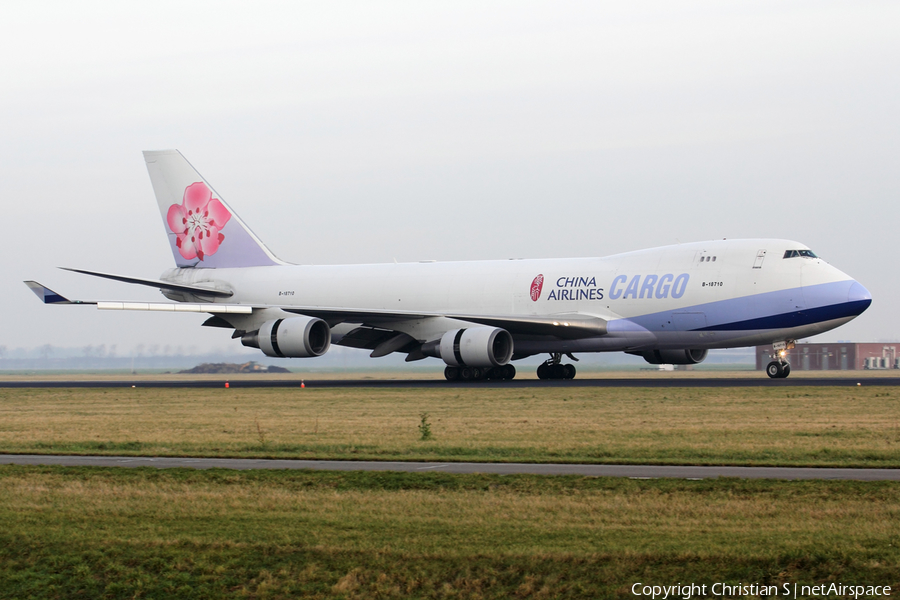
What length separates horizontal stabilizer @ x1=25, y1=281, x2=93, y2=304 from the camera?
34.0 m

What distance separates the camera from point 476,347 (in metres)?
36.9

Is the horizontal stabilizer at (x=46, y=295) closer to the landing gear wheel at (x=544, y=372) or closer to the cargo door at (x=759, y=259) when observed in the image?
the landing gear wheel at (x=544, y=372)

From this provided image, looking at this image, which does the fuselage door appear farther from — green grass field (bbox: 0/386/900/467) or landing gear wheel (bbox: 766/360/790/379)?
green grass field (bbox: 0/386/900/467)

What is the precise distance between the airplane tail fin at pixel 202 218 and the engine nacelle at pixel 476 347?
1375 centimetres

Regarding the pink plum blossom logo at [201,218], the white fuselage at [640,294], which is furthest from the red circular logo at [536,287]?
the pink plum blossom logo at [201,218]

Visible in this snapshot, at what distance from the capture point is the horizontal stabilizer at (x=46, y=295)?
34.0 m

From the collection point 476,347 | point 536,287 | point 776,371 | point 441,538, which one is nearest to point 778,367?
point 776,371

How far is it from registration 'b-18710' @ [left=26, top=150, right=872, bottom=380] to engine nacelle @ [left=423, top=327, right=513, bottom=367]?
0.05 metres

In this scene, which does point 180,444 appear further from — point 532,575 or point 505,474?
point 532,575

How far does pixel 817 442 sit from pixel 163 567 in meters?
11.9

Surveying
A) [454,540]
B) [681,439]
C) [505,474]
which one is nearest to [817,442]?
[681,439]

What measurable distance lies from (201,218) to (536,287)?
58.7 ft

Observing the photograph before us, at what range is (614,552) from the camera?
8.96 meters

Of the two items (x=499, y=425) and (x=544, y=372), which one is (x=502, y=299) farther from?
(x=499, y=425)
